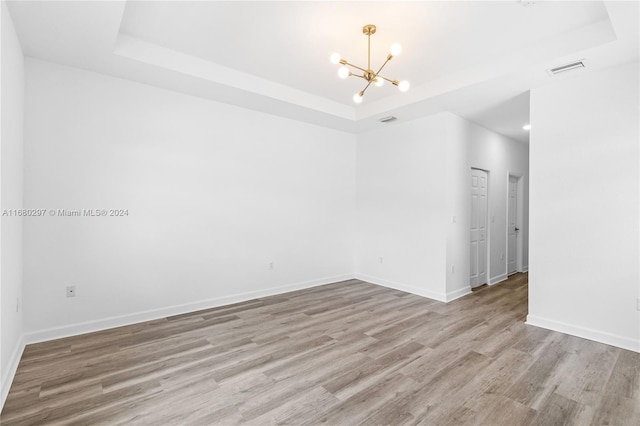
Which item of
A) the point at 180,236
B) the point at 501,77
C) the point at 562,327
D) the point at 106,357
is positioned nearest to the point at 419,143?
the point at 501,77

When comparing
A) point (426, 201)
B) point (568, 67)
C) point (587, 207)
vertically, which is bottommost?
point (587, 207)

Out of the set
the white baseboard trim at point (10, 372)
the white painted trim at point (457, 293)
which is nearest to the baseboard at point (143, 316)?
the white baseboard trim at point (10, 372)

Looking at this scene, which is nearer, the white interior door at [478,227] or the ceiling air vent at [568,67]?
the ceiling air vent at [568,67]

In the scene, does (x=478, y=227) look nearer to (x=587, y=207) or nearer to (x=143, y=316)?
(x=587, y=207)

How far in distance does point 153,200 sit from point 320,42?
261 centimetres

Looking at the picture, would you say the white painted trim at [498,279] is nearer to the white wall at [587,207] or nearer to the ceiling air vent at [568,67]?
the white wall at [587,207]

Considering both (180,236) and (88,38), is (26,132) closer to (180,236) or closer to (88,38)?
(88,38)

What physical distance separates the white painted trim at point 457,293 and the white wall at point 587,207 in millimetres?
1076

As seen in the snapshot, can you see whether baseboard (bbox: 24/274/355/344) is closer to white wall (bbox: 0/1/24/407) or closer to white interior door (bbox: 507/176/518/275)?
white wall (bbox: 0/1/24/407)

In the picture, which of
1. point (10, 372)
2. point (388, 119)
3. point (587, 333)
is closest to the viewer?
point (10, 372)

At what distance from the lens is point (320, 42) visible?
10.3ft

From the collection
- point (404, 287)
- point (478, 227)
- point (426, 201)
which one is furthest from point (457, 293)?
point (426, 201)

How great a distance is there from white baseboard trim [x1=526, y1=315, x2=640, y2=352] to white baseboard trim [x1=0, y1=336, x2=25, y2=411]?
4.89 metres

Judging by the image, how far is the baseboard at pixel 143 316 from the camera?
3.10 meters
